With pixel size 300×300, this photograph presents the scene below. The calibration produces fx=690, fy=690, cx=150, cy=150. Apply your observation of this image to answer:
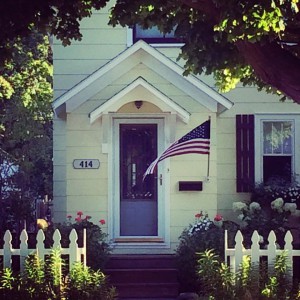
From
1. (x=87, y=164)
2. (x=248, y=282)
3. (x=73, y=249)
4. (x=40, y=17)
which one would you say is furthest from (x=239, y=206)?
(x=40, y=17)

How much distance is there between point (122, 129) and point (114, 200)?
4.40 feet

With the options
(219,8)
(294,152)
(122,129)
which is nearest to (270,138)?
(294,152)

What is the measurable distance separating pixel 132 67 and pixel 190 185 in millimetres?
2408

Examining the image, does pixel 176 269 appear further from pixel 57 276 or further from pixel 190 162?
pixel 57 276

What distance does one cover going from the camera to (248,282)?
800 cm

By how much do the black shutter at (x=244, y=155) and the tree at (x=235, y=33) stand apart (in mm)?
3472

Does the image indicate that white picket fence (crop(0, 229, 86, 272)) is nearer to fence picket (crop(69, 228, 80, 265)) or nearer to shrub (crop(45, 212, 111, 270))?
fence picket (crop(69, 228, 80, 265))

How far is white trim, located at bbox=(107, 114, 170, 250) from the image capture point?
12570 millimetres

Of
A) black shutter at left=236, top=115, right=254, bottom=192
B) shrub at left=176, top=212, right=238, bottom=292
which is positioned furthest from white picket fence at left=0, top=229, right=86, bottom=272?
black shutter at left=236, top=115, right=254, bottom=192

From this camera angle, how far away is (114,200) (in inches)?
503

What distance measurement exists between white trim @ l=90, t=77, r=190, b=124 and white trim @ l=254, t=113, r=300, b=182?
170 centimetres

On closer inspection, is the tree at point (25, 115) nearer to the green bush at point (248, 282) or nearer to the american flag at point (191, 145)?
the american flag at point (191, 145)

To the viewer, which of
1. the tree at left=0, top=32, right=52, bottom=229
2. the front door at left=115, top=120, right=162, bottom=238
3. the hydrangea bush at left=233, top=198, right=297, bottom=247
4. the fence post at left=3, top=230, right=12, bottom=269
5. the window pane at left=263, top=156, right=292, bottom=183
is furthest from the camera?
the tree at left=0, top=32, right=52, bottom=229

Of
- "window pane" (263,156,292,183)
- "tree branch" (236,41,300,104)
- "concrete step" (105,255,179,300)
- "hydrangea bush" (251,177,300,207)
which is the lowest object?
"concrete step" (105,255,179,300)
